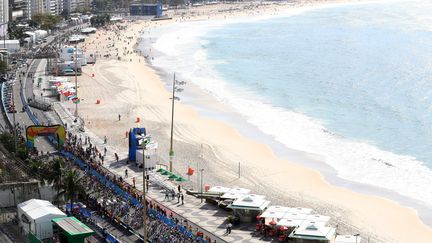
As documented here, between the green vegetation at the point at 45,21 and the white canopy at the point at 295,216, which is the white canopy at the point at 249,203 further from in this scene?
the green vegetation at the point at 45,21

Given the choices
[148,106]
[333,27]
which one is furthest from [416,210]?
[333,27]

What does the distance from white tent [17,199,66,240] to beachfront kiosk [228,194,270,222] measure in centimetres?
887

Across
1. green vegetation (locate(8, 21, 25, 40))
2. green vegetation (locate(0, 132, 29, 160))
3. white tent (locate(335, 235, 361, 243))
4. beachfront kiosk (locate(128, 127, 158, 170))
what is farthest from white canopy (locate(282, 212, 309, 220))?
→ green vegetation (locate(8, 21, 25, 40))

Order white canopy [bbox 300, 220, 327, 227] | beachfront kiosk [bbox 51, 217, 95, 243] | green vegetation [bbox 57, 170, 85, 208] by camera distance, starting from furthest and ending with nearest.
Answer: green vegetation [bbox 57, 170, 85, 208] → white canopy [bbox 300, 220, 327, 227] → beachfront kiosk [bbox 51, 217, 95, 243]

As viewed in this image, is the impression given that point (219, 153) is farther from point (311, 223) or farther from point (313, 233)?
point (313, 233)

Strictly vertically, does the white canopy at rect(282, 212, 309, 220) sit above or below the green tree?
below

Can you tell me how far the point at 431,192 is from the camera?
148ft

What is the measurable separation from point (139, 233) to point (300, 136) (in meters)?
25.9

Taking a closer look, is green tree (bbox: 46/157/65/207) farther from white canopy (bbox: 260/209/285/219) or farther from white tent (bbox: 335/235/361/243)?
white tent (bbox: 335/235/361/243)

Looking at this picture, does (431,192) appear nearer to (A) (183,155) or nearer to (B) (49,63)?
(A) (183,155)

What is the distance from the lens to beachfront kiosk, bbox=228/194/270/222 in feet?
120

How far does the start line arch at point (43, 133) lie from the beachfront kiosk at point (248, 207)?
627 inches

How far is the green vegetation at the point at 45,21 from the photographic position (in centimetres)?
13212

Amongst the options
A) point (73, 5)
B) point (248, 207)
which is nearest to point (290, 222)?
point (248, 207)
